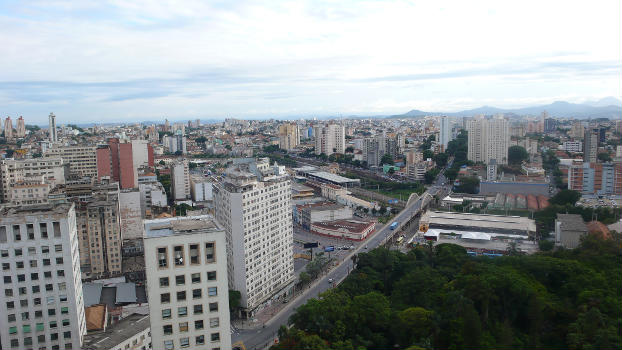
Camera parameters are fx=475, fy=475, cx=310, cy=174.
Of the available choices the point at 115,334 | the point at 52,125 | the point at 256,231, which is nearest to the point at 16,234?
the point at 115,334

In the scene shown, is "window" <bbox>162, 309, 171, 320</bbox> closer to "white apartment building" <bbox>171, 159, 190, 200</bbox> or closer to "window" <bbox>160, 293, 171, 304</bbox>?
"window" <bbox>160, 293, 171, 304</bbox>

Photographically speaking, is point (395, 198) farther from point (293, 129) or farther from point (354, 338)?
point (293, 129)

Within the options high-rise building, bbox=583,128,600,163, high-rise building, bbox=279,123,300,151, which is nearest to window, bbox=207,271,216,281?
high-rise building, bbox=583,128,600,163

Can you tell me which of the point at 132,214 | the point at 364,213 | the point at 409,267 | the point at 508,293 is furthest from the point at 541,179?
the point at 132,214

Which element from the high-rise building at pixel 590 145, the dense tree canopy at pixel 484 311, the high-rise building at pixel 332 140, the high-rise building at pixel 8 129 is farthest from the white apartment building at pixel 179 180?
the high-rise building at pixel 8 129

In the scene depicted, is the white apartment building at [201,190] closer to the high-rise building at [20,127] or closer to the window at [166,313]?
the window at [166,313]
